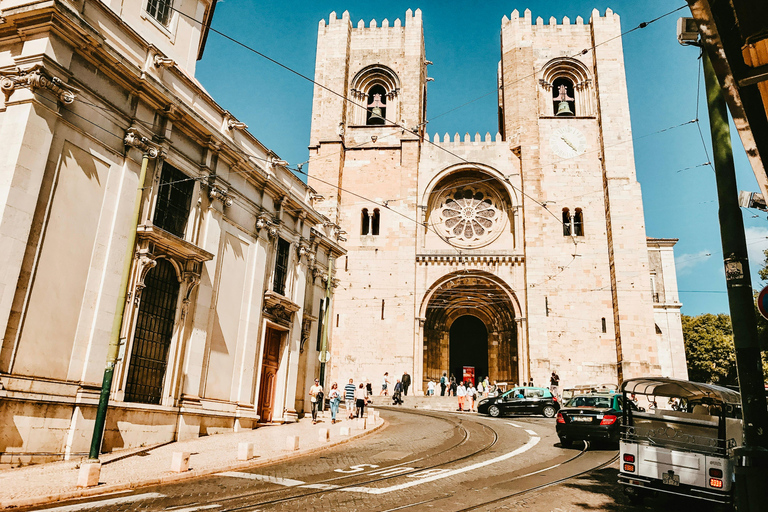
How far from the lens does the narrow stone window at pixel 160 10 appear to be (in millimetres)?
14383

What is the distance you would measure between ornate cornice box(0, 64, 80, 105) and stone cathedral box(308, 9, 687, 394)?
64.4 feet

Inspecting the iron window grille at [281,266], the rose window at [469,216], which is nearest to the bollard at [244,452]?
the iron window grille at [281,266]

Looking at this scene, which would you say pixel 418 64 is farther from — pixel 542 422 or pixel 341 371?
pixel 542 422

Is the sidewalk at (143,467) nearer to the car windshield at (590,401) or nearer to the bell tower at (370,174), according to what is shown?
the car windshield at (590,401)

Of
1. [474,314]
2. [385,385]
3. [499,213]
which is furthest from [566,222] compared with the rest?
[385,385]

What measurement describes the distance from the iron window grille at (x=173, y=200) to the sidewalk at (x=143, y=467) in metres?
5.10

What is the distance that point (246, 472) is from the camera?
8664 mm

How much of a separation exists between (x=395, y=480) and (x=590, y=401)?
7391 mm

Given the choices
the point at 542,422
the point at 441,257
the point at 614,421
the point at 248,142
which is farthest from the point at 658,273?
the point at 248,142

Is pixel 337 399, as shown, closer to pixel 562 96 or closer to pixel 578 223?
pixel 578 223

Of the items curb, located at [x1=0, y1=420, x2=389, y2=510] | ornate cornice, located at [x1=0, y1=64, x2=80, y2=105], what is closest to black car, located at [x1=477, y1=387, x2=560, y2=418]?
curb, located at [x1=0, y1=420, x2=389, y2=510]

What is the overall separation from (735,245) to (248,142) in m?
13.9

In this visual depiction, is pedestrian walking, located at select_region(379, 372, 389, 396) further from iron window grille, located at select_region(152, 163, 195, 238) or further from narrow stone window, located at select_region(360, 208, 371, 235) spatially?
iron window grille, located at select_region(152, 163, 195, 238)

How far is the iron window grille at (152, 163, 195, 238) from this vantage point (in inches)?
487
